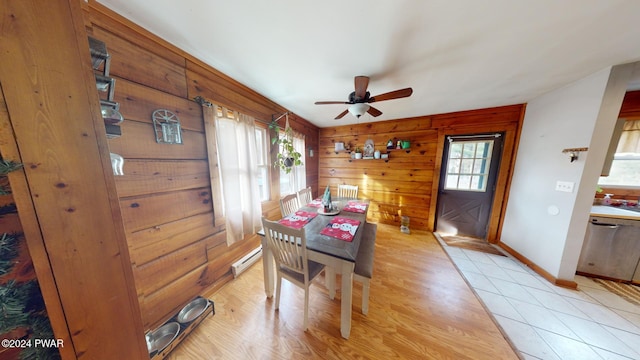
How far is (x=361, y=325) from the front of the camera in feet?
4.68

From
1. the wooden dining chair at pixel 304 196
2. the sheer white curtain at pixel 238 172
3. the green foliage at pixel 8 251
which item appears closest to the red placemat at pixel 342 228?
the wooden dining chair at pixel 304 196

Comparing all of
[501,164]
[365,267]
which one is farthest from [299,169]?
[501,164]

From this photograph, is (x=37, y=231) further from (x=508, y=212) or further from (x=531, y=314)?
(x=508, y=212)

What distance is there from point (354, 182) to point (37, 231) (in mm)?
3492

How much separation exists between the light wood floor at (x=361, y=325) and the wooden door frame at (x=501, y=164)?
1472 millimetres

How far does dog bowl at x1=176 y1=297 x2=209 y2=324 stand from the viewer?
1.40 meters

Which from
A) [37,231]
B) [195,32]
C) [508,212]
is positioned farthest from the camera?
[508,212]

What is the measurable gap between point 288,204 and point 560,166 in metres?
3.21

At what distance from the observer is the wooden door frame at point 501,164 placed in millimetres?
2555

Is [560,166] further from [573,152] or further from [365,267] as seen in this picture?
[365,267]

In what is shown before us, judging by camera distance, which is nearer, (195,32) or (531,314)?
(195,32)

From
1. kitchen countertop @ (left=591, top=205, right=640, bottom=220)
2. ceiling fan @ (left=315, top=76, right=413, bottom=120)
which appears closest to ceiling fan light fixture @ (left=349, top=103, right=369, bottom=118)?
ceiling fan @ (left=315, top=76, right=413, bottom=120)

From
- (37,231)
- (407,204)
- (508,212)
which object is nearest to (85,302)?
(37,231)

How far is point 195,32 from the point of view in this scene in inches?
46.9
